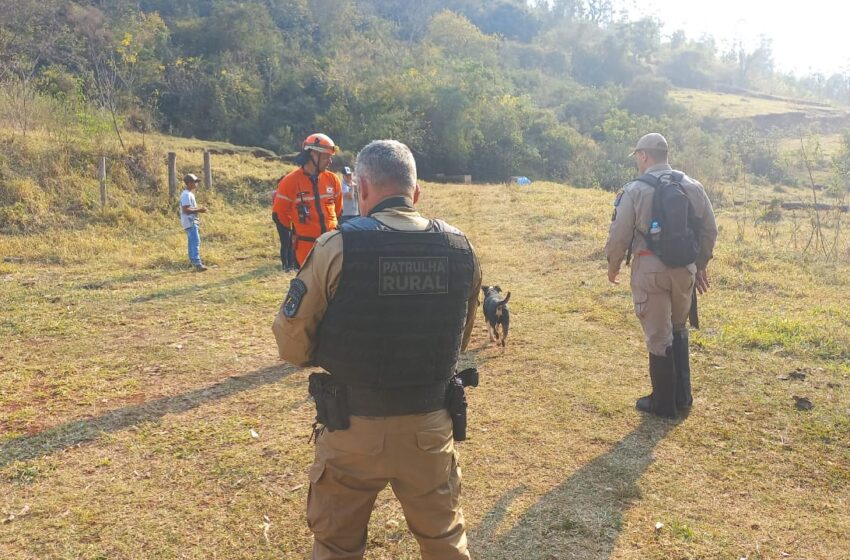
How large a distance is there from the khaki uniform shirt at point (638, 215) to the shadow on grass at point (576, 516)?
1.38 m

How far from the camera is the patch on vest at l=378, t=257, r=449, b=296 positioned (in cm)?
203

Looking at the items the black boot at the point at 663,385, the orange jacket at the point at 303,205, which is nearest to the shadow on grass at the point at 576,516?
the black boot at the point at 663,385

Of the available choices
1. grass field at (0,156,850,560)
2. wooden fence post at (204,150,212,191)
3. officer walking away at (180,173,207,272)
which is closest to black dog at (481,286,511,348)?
grass field at (0,156,850,560)

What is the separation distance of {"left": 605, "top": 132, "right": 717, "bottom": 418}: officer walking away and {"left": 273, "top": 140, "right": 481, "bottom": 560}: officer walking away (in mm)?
2448

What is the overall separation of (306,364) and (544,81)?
5151cm

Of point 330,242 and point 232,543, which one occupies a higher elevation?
point 330,242

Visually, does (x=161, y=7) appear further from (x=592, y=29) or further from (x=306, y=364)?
(x=592, y=29)

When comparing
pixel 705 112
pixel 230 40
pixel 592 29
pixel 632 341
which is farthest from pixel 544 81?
pixel 632 341

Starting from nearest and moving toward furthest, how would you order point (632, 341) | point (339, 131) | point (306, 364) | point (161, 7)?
point (306, 364) → point (632, 341) → point (339, 131) → point (161, 7)

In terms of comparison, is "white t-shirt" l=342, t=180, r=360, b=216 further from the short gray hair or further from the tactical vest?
the tactical vest

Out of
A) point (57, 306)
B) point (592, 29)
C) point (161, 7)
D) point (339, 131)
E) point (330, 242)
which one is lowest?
point (57, 306)

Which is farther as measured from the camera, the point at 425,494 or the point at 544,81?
the point at 544,81

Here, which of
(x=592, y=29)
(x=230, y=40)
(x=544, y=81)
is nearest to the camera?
(x=230, y=40)

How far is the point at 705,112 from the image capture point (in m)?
51.1
